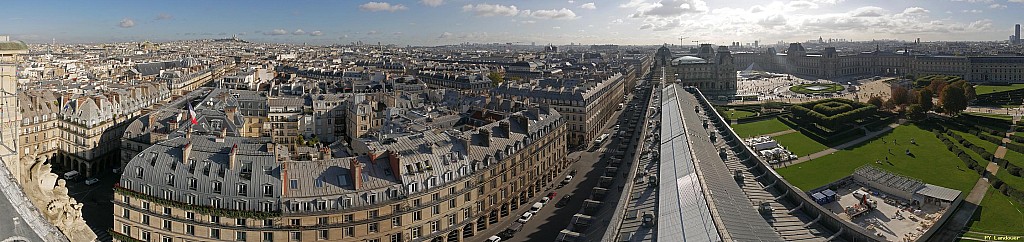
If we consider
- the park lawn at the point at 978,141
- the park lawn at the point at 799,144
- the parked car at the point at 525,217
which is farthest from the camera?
the park lawn at the point at 799,144

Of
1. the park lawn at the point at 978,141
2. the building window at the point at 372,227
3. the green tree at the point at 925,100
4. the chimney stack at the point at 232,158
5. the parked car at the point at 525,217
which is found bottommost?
the parked car at the point at 525,217

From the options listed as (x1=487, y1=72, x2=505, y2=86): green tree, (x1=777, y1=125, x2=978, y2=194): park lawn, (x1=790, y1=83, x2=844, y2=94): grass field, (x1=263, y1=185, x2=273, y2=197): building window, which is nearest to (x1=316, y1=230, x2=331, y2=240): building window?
(x1=263, y1=185, x2=273, y2=197): building window

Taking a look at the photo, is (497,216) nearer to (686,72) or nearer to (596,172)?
(596,172)

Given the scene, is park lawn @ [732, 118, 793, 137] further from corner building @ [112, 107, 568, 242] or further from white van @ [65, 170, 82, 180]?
white van @ [65, 170, 82, 180]

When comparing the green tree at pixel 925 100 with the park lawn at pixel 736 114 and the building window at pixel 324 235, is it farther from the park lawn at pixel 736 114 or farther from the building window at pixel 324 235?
the building window at pixel 324 235

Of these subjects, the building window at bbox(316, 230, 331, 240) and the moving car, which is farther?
the moving car

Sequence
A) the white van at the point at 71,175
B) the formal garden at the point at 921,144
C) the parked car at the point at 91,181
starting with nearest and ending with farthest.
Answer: the formal garden at the point at 921,144
the parked car at the point at 91,181
the white van at the point at 71,175

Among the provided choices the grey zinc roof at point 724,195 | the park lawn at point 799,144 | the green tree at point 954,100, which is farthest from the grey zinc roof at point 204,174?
the green tree at point 954,100

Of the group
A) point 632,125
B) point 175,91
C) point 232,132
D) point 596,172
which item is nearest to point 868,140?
point 632,125
